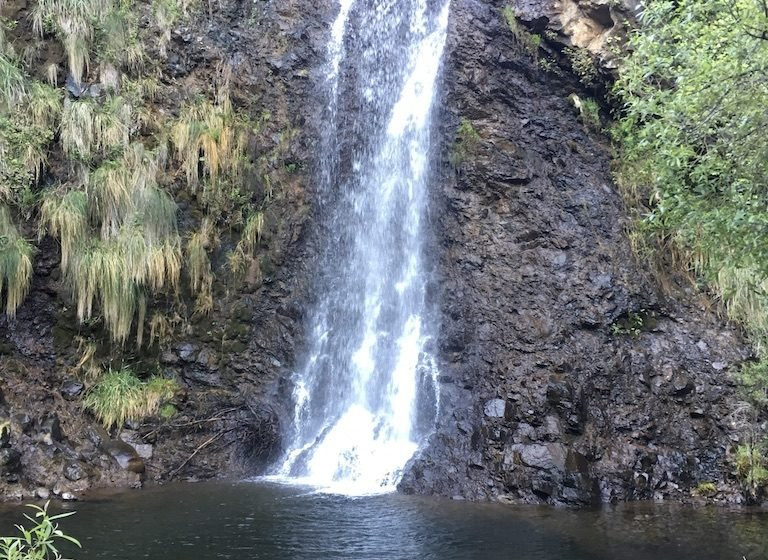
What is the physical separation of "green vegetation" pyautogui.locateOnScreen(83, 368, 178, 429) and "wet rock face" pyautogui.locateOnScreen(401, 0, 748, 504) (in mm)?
4223

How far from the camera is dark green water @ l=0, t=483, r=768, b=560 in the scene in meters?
6.82

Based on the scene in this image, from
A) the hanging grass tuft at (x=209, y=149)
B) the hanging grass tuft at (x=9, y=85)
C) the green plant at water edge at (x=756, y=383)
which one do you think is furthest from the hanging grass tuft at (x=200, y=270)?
the green plant at water edge at (x=756, y=383)

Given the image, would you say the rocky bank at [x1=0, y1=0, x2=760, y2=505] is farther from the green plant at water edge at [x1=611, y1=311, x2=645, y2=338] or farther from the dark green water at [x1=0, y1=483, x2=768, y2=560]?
the dark green water at [x1=0, y1=483, x2=768, y2=560]

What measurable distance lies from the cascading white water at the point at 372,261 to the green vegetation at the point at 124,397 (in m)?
2.22

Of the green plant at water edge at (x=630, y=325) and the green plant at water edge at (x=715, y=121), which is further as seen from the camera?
the green plant at water edge at (x=630, y=325)

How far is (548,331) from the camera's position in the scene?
10625mm

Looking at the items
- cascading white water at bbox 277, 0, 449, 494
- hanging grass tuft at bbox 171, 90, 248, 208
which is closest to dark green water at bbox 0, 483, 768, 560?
cascading white water at bbox 277, 0, 449, 494

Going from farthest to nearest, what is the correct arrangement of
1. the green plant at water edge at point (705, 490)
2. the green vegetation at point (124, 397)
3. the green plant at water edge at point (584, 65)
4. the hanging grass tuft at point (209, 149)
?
the green plant at water edge at point (584, 65) → the hanging grass tuft at point (209, 149) → the green vegetation at point (124, 397) → the green plant at water edge at point (705, 490)

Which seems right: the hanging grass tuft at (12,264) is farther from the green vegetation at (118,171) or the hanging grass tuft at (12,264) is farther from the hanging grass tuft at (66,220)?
A: the hanging grass tuft at (66,220)

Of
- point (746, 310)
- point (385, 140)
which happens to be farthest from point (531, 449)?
point (385, 140)

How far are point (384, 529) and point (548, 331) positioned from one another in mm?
4486

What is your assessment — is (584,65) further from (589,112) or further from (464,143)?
(464,143)

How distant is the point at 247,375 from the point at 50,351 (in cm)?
311

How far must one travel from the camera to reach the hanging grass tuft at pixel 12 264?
10.0m
